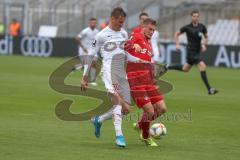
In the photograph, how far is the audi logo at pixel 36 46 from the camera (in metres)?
45.1

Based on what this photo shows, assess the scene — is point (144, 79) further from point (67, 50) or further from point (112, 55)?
point (67, 50)

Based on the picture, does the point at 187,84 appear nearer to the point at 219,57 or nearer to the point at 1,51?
the point at 219,57

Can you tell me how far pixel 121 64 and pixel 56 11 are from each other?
3750cm

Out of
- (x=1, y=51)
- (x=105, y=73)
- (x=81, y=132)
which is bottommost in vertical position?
(x=1, y=51)

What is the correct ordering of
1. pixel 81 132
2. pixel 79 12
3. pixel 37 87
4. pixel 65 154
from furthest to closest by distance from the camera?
pixel 79 12 → pixel 37 87 → pixel 81 132 → pixel 65 154

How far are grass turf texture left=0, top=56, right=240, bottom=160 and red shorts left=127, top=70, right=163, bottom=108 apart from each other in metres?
0.76

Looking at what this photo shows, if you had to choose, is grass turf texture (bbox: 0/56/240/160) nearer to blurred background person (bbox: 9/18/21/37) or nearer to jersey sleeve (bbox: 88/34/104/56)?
jersey sleeve (bbox: 88/34/104/56)

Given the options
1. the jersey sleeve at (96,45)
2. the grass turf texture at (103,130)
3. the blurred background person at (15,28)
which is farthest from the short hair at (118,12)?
the blurred background person at (15,28)

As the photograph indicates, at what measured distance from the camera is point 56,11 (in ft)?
163

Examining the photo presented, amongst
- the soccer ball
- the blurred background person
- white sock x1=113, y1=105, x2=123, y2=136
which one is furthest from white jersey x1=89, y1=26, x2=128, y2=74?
the blurred background person

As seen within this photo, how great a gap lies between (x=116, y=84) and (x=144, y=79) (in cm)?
48

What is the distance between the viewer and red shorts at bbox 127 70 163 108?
40.0ft

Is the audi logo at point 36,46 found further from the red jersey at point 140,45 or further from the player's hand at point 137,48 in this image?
the player's hand at point 137,48

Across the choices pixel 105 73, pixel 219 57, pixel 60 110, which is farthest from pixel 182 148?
pixel 219 57
